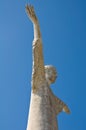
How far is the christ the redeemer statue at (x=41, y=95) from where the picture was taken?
1118 centimetres

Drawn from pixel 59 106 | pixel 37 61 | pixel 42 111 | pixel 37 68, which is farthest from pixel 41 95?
pixel 37 61

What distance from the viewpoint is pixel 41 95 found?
38.7 ft

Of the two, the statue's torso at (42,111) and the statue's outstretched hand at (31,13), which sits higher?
the statue's outstretched hand at (31,13)

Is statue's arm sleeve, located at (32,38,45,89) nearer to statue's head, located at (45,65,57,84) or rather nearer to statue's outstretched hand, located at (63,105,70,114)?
statue's head, located at (45,65,57,84)

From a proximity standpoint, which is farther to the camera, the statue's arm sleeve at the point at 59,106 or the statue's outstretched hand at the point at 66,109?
the statue's outstretched hand at the point at 66,109

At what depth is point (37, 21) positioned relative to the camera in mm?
12609

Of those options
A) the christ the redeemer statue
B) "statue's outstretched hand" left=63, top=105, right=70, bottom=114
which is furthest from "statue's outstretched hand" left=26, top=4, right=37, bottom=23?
"statue's outstretched hand" left=63, top=105, right=70, bottom=114

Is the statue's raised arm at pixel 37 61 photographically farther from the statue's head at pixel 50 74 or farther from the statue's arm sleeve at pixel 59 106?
the statue's arm sleeve at pixel 59 106

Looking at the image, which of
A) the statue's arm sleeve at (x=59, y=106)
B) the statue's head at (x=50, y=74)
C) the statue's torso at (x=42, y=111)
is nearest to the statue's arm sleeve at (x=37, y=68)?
the statue's torso at (x=42, y=111)

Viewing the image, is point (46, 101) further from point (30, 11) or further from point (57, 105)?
point (30, 11)

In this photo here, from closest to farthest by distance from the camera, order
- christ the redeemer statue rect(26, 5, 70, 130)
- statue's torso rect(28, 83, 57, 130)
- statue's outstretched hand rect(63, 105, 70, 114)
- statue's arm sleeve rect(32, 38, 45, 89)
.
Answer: statue's torso rect(28, 83, 57, 130)
christ the redeemer statue rect(26, 5, 70, 130)
statue's arm sleeve rect(32, 38, 45, 89)
statue's outstretched hand rect(63, 105, 70, 114)

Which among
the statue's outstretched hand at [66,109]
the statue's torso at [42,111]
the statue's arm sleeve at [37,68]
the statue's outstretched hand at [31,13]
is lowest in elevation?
the statue's torso at [42,111]

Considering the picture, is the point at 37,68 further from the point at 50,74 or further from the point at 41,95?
the point at 41,95

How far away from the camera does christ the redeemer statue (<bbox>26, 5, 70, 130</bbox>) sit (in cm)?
1118
